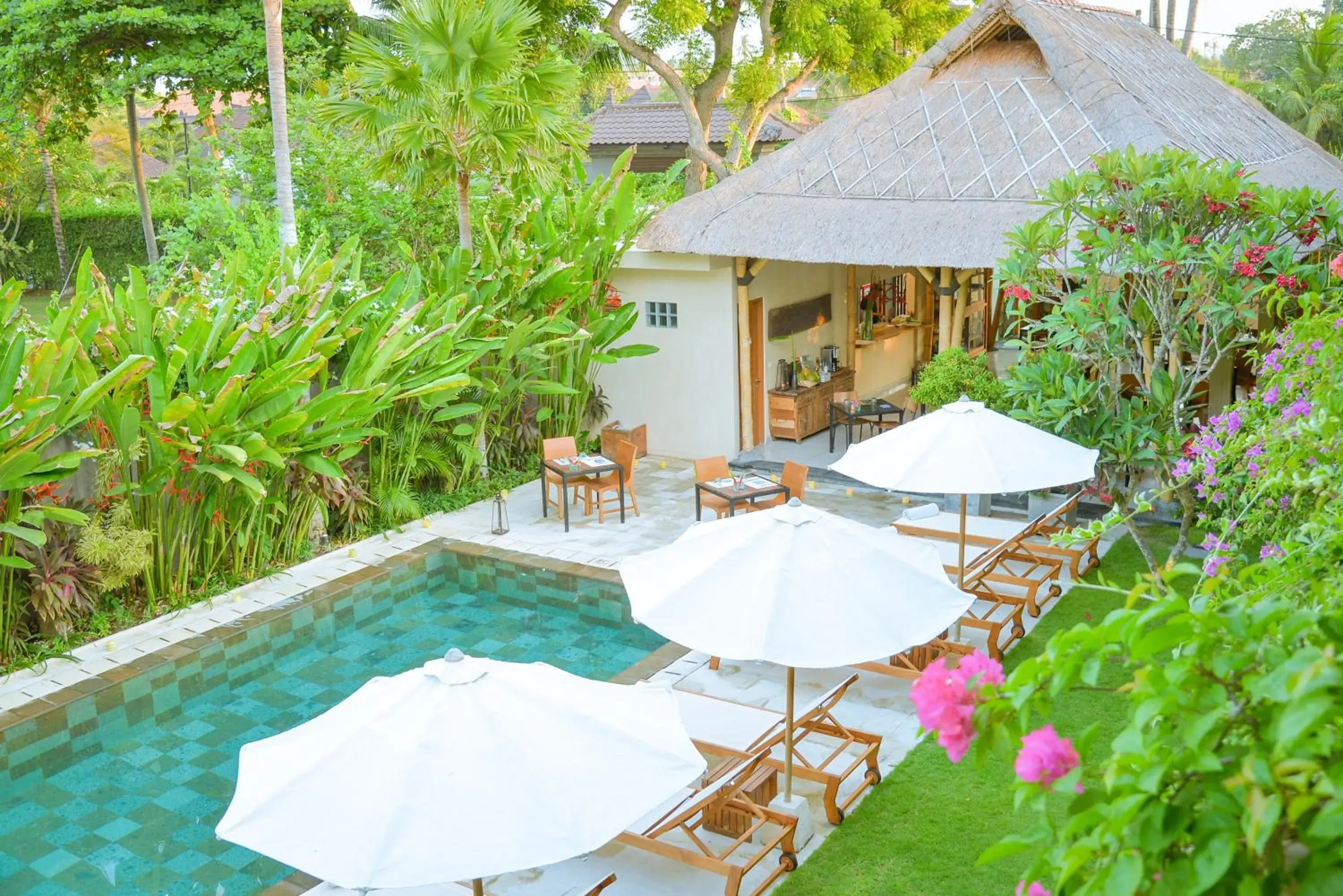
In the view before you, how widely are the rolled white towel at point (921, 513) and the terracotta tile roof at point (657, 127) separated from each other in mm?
21418

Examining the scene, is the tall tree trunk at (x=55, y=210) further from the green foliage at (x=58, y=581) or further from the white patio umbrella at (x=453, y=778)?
the white patio umbrella at (x=453, y=778)

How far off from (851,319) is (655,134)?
1675 cm

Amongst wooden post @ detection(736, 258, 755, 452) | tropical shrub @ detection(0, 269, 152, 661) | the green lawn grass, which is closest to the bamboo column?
wooden post @ detection(736, 258, 755, 452)

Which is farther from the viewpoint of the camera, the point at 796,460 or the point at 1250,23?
the point at 1250,23

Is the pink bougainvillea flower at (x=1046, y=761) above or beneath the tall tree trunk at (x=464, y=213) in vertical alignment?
beneath

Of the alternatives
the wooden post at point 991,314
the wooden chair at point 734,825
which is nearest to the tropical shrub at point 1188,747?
the wooden chair at point 734,825

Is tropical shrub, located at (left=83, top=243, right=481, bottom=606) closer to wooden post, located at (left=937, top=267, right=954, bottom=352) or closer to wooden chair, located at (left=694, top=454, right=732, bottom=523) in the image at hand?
wooden chair, located at (left=694, top=454, right=732, bottom=523)

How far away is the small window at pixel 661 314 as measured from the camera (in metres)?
16.2

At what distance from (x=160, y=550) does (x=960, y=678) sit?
9799mm

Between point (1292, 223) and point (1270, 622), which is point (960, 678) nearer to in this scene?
point (1270, 622)

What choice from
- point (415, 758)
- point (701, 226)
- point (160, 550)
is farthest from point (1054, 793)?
point (701, 226)

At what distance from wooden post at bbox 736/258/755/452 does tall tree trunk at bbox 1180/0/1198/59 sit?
955 inches

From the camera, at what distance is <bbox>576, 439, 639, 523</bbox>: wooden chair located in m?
13.8

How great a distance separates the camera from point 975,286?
69.2 feet
